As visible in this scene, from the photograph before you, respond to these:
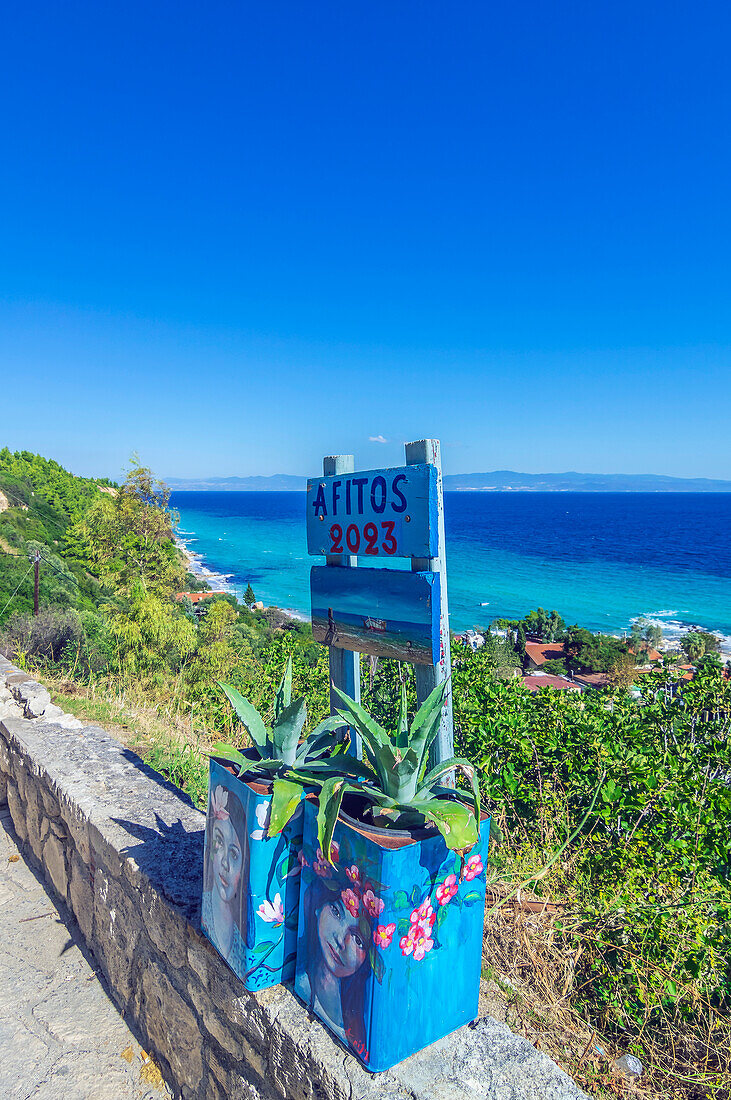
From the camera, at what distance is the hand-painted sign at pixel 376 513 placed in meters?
2.02

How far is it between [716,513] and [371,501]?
167 metres

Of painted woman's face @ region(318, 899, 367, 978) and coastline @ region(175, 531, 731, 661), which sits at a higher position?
painted woman's face @ region(318, 899, 367, 978)

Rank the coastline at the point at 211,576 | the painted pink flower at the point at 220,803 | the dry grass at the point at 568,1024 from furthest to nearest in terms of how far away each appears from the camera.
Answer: the coastline at the point at 211,576 < the dry grass at the point at 568,1024 < the painted pink flower at the point at 220,803

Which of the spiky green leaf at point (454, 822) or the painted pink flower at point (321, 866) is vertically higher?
the spiky green leaf at point (454, 822)

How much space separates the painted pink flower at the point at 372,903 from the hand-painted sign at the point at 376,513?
1.01m

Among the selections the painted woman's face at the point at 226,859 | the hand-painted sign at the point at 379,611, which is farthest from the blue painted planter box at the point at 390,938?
the hand-painted sign at the point at 379,611

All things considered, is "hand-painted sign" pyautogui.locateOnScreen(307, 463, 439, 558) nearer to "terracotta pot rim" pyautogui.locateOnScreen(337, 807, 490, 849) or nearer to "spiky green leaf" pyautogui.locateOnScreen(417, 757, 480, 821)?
"spiky green leaf" pyautogui.locateOnScreen(417, 757, 480, 821)

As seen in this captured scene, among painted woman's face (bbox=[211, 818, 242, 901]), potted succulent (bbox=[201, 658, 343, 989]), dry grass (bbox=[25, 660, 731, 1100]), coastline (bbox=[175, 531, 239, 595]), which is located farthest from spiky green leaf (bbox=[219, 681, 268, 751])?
coastline (bbox=[175, 531, 239, 595])

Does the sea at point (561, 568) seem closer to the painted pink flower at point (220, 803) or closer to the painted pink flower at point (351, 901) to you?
the painted pink flower at point (220, 803)

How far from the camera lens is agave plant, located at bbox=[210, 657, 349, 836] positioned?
1.53 m

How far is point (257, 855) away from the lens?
1.55 m

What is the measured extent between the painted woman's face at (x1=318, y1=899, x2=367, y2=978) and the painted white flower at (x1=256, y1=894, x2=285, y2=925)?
0.48ft

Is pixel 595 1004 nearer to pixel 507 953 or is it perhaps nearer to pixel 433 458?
pixel 507 953

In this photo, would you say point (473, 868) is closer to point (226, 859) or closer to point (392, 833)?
point (392, 833)
